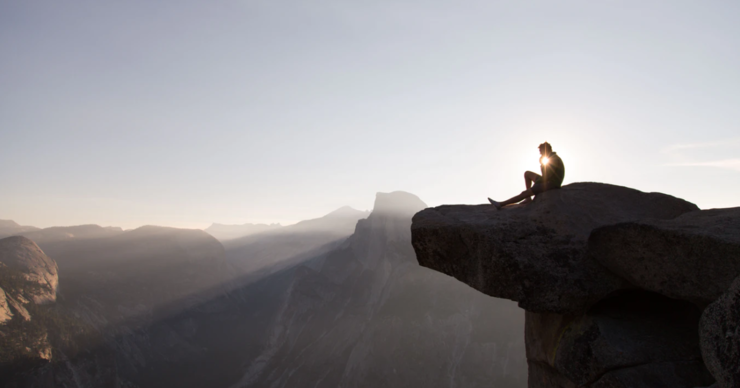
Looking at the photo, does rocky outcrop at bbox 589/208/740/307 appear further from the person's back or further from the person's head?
the person's head

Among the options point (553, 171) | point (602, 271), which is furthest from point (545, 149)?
point (602, 271)

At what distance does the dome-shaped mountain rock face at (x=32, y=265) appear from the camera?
57656mm

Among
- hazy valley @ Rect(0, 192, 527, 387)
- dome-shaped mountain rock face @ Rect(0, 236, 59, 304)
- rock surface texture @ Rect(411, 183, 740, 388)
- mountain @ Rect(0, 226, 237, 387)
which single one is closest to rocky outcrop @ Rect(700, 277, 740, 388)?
rock surface texture @ Rect(411, 183, 740, 388)

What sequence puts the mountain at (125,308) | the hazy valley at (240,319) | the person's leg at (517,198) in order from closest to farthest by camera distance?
the person's leg at (517,198)
the hazy valley at (240,319)
the mountain at (125,308)

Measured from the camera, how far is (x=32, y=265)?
60312mm

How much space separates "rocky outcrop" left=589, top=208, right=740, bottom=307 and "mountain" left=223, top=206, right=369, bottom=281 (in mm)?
103949

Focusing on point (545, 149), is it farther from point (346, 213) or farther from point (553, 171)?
point (346, 213)

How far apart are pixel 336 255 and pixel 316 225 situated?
72971 mm

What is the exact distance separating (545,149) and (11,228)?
19239cm

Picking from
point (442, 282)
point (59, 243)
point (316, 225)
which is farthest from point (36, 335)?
point (316, 225)

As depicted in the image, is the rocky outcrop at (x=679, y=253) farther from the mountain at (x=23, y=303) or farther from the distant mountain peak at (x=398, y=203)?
the distant mountain peak at (x=398, y=203)

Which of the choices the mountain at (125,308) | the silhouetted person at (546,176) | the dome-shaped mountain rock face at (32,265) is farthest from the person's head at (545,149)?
the dome-shaped mountain rock face at (32,265)

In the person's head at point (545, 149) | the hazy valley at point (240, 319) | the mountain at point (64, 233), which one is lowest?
the hazy valley at point (240, 319)

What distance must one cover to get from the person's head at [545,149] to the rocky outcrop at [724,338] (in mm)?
6167
